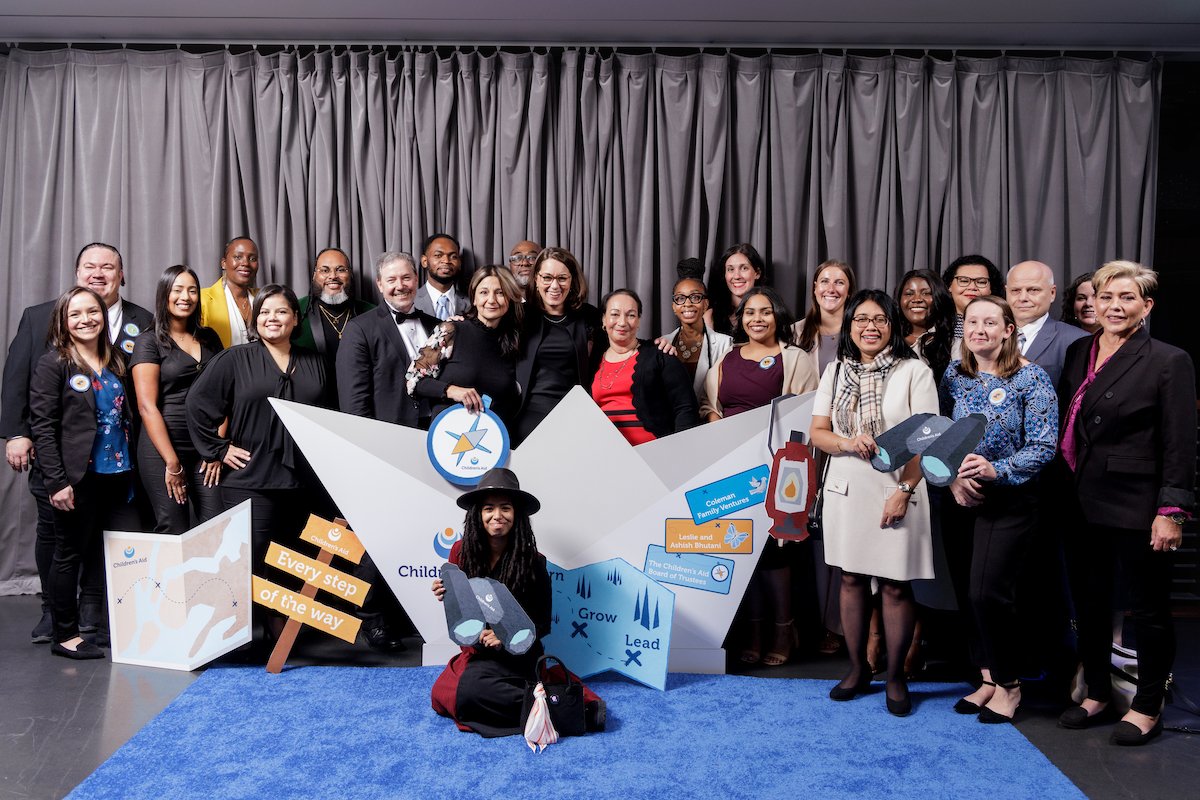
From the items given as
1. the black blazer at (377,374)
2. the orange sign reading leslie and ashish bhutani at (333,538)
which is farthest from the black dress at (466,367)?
the orange sign reading leslie and ashish bhutani at (333,538)

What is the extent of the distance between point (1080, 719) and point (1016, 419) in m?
1.01

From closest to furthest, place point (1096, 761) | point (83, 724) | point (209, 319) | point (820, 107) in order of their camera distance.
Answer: point (1096, 761) < point (83, 724) < point (209, 319) < point (820, 107)

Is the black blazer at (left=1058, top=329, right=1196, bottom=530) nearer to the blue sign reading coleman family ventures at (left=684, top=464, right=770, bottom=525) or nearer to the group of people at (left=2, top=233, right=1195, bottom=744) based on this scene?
the group of people at (left=2, top=233, right=1195, bottom=744)

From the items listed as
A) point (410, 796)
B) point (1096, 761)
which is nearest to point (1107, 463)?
point (1096, 761)

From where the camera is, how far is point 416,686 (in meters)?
3.31

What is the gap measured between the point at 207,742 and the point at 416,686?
2.42 ft

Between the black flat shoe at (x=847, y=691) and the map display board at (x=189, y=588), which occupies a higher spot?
the map display board at (x=189, y=588)

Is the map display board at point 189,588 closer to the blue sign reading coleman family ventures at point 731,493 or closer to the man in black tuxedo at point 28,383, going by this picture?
the man in black tuxedo at point 28,383

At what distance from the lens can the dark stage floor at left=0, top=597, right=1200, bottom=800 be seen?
2645 millimetres

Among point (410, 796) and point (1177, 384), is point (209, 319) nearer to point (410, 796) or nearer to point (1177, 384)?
point (410, 796)

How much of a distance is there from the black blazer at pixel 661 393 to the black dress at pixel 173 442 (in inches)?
67.3

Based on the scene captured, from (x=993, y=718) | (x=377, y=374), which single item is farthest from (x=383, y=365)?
(x=993, y=718)

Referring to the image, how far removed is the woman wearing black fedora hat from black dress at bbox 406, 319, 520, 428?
48 cm

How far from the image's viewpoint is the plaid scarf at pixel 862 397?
312cm
